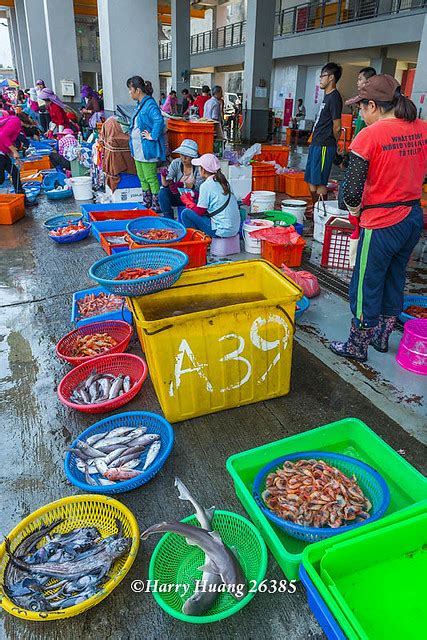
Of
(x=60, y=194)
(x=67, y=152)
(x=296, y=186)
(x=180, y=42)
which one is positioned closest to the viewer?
(x=296, y=186)

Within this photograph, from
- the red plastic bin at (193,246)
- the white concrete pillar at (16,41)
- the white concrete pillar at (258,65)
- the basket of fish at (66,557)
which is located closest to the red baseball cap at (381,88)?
the red plastic bin at (193,246)

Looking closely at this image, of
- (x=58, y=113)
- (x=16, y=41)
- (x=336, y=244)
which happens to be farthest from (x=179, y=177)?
(x=16, y=41)

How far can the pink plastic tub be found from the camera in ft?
11.5

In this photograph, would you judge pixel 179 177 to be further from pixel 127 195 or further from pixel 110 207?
pixel 127 195

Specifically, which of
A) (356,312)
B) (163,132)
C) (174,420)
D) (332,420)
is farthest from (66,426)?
(163,132)

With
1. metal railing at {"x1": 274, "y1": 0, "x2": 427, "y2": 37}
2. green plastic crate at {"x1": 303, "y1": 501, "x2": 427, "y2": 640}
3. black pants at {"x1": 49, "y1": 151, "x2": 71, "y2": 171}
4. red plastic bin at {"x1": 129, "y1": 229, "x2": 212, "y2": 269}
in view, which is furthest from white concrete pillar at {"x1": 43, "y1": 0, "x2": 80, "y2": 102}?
green plastic crate at {"x1": 303, "y1": 501, "x2": 427, "y2": 640}

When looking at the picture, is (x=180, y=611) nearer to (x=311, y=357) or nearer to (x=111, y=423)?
(x=111, y=423)

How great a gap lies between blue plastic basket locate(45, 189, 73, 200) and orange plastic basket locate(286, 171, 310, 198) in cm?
474

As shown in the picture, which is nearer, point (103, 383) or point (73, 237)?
point (103, 383)

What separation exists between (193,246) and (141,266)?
150 centimetres

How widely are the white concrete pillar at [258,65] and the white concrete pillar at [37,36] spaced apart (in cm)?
971

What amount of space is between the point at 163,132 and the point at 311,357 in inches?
183

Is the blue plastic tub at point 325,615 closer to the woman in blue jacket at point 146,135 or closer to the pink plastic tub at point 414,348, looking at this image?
the pink plastic tub at point 414,348

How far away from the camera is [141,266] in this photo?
3.70m
